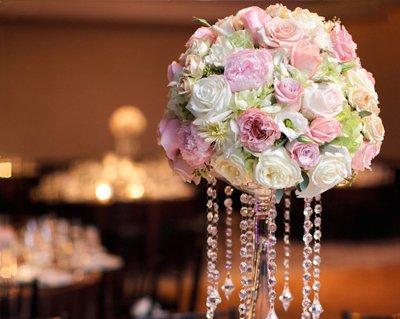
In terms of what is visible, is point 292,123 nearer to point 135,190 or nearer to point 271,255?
point 271,255

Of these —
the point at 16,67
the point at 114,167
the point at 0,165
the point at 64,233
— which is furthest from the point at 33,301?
the point at 16,67

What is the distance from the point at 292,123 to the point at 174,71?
0.97 feet

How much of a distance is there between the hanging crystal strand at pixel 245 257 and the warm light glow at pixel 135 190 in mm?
7521

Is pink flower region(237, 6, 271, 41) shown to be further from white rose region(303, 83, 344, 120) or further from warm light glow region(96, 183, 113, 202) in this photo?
warm light glow region(96, 183, 113, 202)

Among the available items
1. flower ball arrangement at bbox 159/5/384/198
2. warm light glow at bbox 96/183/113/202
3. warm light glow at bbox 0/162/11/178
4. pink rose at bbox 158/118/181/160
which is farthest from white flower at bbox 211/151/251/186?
warm light glow at bbox 0/162/11/178

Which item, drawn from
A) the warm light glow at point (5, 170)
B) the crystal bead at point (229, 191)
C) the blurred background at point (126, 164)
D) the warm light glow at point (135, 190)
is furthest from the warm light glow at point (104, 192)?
the crystal bead at point (229, 191)

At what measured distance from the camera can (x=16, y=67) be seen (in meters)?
12.3

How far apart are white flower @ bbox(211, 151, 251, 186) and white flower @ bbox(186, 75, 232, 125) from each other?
74 millimetres

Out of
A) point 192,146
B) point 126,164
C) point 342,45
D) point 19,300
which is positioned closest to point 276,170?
point 192,146

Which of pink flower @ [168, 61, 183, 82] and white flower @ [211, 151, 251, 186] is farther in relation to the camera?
pink flower @ [168, 61, 183, 82]

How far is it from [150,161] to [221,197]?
198 cm

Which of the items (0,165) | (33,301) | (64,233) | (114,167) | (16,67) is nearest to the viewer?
(33,301)

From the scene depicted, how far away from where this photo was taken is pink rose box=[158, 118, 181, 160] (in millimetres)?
1669

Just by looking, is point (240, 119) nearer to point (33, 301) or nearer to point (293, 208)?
point (33, 301)
